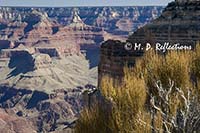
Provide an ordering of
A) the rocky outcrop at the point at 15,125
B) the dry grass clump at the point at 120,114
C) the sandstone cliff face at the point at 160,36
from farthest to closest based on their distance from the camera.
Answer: the rocky outcrop at the point at 15,125
the sandstone cliff face at the point at 160,36
the dry grass clump at the point at 120,114

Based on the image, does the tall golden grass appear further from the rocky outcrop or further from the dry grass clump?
the rocky outcrop

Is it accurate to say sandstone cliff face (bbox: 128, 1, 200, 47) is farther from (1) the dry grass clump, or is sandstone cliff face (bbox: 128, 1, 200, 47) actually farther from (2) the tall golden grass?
(1) the dry grass clump

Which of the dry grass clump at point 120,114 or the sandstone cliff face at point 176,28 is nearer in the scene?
the dry grass clump at point 120,114

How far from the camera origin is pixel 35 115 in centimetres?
18562

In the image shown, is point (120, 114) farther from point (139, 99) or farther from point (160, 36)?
point (160, 36)

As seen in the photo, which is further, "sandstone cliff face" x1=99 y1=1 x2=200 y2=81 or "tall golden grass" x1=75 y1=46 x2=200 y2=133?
"sandstone cliff face" x1=99 y1=1 x2=200 y2=81

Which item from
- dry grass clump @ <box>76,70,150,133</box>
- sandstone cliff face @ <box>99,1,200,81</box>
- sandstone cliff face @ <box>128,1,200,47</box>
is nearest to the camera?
dry grass clump @ <box>76,70,150,133</box>

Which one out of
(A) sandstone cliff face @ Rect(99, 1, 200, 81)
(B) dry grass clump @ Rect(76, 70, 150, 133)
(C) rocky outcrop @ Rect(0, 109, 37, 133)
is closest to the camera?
(B) dry grass clump @ Rect(76, 70, 150, 133)

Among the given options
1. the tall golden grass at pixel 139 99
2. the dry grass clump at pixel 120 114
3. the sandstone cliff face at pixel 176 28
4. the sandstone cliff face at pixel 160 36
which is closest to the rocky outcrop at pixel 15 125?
the sandstone cliff face at pixel 176 28

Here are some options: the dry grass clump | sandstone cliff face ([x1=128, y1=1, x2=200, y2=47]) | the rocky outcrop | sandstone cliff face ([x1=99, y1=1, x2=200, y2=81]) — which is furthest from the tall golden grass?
the rocky outcrop

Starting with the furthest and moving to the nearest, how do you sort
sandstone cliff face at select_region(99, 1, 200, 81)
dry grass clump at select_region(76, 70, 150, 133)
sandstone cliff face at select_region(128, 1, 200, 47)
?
sandstone cliff face at select_region(128, 1, 200, 47) → sandstone cliff face at select_region(99, 1, 200, 81) → dry grass clump at select_region(76, 70, 150, 133)

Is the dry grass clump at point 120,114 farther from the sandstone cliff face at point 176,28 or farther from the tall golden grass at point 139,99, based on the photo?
the sandstone cliff face at point 176,28

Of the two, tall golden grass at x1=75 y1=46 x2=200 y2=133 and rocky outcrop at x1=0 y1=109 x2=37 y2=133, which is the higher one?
tall golden grass at x1=75 y1=46 x2=200 y2=133

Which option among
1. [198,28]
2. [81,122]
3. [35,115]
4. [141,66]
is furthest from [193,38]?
[35,115]
